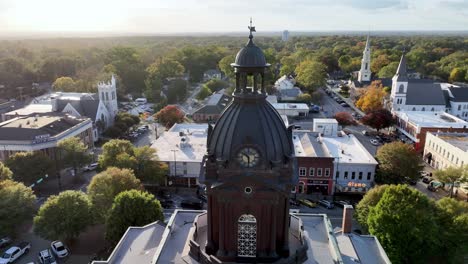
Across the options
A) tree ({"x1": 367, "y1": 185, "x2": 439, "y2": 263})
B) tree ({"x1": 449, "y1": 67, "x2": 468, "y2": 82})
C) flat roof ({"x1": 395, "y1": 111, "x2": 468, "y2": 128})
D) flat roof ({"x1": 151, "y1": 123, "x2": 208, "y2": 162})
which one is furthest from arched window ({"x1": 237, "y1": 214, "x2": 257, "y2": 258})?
tree ({"x1": 449, "y1": 67, "x2": 468, "y2": 82})

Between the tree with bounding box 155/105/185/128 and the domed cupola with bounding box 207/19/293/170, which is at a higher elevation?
the domed cupola with bounding box 207/19/293/170

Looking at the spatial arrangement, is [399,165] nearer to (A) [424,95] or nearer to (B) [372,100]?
(B) [372,100]

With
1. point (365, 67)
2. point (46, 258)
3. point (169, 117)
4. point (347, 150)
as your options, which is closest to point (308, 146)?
point (347, 150)

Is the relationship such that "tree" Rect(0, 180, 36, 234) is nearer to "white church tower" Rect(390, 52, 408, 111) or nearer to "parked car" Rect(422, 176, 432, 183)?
"parked car" Rect(422, 176, 432, 183)

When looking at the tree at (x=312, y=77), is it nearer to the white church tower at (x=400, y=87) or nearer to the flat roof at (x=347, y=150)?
the white church tower at (x=400, y=87)

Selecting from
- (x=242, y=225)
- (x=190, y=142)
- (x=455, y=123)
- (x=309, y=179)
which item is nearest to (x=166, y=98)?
(x=190, y=142)

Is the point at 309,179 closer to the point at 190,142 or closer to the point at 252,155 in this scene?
the point at 190,142
